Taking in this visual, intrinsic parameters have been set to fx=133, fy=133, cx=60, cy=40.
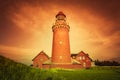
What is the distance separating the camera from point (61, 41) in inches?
1665

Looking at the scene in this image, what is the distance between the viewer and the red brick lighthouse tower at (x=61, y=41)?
136ft

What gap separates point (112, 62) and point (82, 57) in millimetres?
28208

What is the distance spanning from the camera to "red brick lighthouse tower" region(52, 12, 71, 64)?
136ft

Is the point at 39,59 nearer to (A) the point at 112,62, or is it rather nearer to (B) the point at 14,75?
(A) the point at 112,62

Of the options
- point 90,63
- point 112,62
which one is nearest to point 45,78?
point 90,63

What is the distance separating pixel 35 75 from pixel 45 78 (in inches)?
23.2

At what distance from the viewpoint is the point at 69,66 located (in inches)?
1710

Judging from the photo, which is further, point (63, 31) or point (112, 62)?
point (112, 62)

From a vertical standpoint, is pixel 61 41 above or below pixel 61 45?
above

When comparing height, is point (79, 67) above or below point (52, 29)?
below

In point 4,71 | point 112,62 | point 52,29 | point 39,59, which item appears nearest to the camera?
point 4,71

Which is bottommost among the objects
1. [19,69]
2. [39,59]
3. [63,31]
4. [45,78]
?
[45,78]

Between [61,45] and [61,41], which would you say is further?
[61,41]

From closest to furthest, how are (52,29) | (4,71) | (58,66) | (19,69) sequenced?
(4,71)
(19,69)
(58,66)
(52,29)
